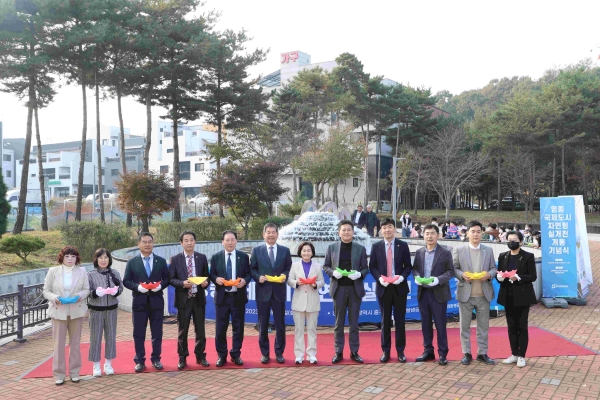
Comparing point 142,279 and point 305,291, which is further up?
point 142,279

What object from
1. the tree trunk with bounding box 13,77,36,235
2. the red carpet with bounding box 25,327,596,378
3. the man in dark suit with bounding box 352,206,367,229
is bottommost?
the red carpet with bounding box 25,327,596,378

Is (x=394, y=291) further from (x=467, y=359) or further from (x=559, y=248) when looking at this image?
(x=559, y=248)

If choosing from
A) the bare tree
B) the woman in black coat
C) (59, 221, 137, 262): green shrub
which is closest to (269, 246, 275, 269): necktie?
the woman in black coat

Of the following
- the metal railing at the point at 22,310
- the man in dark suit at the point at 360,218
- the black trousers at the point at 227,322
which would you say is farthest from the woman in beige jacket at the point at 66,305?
the man in dark suit at the point at 360,218

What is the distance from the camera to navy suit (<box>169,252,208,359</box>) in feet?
20.6

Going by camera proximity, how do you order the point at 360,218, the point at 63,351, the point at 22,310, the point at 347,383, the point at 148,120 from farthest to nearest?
the point at 148,120 → the point at 360,218 → the point at 22,310 → the point at 63,351 → the point at 347,383

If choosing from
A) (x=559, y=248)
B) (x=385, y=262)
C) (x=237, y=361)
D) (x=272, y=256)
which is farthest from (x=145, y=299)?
(x=559, y=248)

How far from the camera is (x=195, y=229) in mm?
19625

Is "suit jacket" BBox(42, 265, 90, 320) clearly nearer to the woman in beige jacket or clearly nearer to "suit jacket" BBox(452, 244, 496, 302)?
the woman in beige jacket

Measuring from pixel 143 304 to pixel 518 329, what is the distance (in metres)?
4.82

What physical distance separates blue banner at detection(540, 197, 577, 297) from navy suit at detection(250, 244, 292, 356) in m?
6.61

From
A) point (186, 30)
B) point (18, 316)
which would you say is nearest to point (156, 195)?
point (186, 30)

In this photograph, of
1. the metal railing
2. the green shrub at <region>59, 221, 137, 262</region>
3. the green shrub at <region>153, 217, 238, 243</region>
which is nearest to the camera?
the metal railing

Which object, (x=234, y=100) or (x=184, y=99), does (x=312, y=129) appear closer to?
(x=234, y=100)
